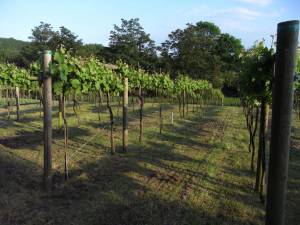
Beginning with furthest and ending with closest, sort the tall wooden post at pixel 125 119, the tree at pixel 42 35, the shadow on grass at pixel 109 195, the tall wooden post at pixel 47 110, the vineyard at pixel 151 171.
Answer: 1. the tree at pixel 42 35
2. the tall wooden post at pixel 125 119
3. the tall wooden post at pixel 47 110
4. the shadow on grass at pixel 109 195
5. the vineyard at pixel 151 171

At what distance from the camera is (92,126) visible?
1457 centimetres

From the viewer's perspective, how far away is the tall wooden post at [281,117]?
1690mm

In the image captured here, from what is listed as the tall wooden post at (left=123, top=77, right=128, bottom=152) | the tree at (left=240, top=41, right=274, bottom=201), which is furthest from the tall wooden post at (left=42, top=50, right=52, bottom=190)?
the tree at (left=240, top=41, right=274, bottom=201)

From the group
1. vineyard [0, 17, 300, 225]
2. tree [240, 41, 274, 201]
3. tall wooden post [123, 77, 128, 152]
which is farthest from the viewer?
tall wooden post [123, 77, 128, 152]

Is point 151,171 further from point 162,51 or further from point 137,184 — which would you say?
point 162,51

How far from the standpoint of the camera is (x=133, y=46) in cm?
5556

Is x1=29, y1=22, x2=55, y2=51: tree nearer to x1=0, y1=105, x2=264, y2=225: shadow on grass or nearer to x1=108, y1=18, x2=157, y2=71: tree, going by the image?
x1=108, y1=18, x2=157, y2=71: tree

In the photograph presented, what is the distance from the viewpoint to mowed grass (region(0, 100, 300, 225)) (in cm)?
523

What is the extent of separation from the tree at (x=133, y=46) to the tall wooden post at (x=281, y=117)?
5064 centimetres

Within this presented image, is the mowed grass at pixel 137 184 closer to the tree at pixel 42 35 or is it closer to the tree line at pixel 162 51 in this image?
the tree line at pixel 162 51

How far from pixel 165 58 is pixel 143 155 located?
45.2 meters

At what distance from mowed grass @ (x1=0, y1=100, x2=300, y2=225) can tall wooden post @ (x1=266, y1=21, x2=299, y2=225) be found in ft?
11.3

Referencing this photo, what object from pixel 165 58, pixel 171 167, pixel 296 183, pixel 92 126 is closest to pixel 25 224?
pixel 171 167

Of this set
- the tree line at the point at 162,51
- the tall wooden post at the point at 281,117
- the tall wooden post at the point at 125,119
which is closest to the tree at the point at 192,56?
the tree line at the point at 162,51
